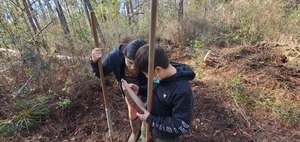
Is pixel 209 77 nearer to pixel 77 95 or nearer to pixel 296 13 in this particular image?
pixel 77 95

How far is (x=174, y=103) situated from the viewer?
1080 millimetres

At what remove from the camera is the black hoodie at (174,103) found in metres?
1.05

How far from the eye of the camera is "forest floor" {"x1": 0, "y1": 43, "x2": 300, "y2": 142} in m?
2.28

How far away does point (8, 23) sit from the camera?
2893mm

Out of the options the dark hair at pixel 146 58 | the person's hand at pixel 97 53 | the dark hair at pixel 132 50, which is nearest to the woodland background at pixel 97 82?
the person's hand at pixel 97 53

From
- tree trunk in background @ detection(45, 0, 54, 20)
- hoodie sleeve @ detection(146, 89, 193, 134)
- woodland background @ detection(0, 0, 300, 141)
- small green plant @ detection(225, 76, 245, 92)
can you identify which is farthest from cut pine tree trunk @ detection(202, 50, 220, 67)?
tree trunk in background @ detection(45, 0, 54, 20)

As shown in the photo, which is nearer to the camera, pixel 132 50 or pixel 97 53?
pixel 132 50

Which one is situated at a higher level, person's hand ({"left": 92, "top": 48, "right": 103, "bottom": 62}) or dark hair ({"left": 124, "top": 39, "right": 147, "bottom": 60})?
dark hair ({"left": 124, "top": 39, "right": 147, "bottom": 60})

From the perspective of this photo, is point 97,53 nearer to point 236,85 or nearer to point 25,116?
point 25,116

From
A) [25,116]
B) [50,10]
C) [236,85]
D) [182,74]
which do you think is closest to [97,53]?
[182,74]

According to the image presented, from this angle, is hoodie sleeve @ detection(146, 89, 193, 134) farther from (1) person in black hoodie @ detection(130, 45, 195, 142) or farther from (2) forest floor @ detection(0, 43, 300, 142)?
(2) forest floor @ detection(0, 43, 300, 142)

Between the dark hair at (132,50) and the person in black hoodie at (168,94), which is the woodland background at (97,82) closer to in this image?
the person in black hoodie at (168,94)

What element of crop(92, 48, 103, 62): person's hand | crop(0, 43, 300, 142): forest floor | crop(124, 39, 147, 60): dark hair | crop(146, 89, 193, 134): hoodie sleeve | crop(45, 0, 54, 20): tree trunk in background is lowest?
crop(0, 43, 300, 142): forest floor

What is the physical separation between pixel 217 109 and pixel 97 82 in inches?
83.0
